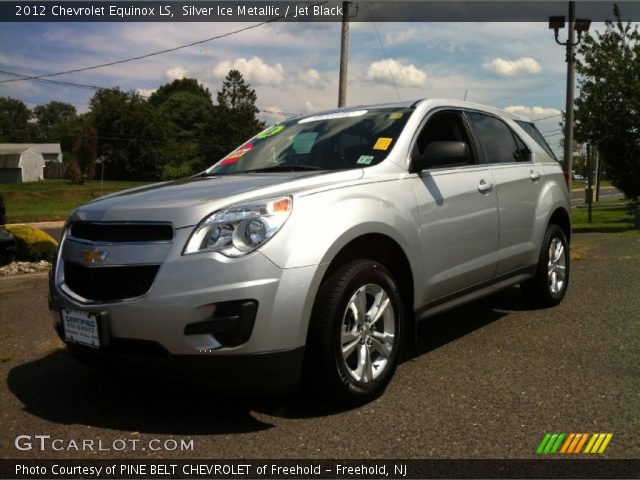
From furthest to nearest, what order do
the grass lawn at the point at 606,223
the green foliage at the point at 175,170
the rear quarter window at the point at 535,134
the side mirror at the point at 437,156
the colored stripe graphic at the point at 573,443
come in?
1. the green foliage at the point at 175,170
2. the grass lawn at the point at 606,223
3. the rear quarter window at the point at 535,134
4. the side mirror at the point at 437,156
5. the colored stripe graphic at the point at 573,443

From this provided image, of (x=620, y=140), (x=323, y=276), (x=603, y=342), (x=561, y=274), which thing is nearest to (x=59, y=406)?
(x=323, y=276)

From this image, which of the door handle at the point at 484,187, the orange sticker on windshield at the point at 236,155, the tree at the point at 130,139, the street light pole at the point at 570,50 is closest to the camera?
the door handle at the point at 484,187

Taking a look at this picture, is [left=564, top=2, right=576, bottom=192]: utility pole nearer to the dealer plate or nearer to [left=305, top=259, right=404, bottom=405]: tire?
[left=305, top=259, right=404, bottom=405]: tire

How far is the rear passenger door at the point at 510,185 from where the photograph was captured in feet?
15.4

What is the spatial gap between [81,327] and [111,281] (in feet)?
1.00

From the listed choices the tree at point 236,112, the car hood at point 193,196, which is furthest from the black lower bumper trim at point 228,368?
the tree at point 236,112

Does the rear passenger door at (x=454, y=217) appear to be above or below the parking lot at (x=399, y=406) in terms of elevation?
above

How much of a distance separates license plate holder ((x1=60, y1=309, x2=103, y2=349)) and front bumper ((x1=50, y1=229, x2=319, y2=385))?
0.14 meters

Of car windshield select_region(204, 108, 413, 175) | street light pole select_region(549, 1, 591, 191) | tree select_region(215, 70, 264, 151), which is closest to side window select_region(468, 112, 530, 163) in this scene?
car windshield select_region(204, 108, 413, 175)

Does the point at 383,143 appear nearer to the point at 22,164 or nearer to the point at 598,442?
the point at 598,442

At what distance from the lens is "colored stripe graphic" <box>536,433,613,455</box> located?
2.79 m

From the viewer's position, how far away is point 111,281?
120 inches

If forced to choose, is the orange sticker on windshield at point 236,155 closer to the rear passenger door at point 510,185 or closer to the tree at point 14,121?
the rear passenger door at point 510,185
